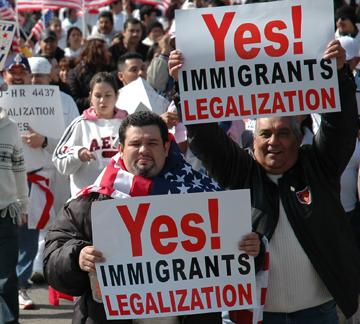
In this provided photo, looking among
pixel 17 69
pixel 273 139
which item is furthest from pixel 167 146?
pixel 17 69

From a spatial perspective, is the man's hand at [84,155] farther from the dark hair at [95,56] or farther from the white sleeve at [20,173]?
the dark hair at [95,56]

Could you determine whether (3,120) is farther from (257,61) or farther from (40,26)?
(40,26)

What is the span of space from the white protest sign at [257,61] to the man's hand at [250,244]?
619mm

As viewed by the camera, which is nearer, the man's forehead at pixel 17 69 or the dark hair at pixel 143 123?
the dark hair at pixel 143 123

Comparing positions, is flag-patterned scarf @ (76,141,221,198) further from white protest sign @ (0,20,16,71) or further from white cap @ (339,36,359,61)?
white cap @ (339,36,359,61)

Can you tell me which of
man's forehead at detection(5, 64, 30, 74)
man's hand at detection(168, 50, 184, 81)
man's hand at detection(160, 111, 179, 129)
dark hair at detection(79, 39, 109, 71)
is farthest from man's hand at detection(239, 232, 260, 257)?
dark hair at detection(79, 39, 109, 71)

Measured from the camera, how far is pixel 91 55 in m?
11.2

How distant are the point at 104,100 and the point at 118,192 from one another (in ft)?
12.4

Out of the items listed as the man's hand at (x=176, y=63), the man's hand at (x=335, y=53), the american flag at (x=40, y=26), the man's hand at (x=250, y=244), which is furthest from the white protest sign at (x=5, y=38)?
the american flag at (x=40, y=26)

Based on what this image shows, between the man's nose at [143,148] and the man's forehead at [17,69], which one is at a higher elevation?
the man's forehead at [17,69]

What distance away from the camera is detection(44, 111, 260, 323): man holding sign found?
13.9ft

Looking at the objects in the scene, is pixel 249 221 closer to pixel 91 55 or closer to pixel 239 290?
pixel 239 290

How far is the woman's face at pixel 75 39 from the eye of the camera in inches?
612

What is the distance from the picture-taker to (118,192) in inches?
171
